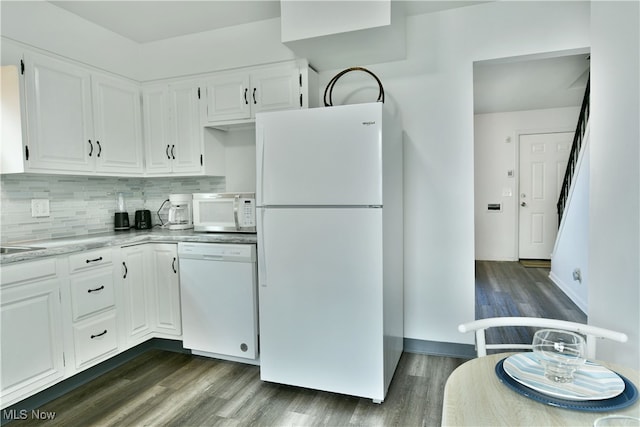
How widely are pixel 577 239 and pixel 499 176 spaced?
2326mm

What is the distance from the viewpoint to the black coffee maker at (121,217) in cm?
318

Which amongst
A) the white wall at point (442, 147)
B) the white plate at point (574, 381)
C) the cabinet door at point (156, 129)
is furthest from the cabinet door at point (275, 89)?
the white plate at point (574, 381)

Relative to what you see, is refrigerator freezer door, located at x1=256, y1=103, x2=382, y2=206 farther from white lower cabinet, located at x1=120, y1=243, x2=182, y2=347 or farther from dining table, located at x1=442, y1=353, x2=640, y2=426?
dining table, located at x1=442, y1=353, x2=640, y2=426

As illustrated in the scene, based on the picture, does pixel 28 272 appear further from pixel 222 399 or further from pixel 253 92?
pixel 253 92

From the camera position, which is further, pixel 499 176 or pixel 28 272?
pixel 499 176

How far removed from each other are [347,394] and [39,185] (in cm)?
252

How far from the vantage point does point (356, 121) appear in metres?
2.04

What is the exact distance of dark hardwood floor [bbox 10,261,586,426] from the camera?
2.00m

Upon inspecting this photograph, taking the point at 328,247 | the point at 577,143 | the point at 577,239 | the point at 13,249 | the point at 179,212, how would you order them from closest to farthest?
the point at 328,247 → the point at 13,249 → the point at 179,212 → the point at 577,239 → the point at 577,143

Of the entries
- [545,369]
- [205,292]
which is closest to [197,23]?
[205,292]

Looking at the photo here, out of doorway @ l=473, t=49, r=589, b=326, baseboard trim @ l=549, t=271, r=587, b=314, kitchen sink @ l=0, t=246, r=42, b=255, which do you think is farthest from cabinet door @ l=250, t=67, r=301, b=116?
baseboard trim @ l=549, t=271, r=587, b=314

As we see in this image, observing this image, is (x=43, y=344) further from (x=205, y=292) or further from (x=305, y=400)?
(x=305, y=400)

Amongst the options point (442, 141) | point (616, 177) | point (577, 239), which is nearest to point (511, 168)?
point (577, 239)

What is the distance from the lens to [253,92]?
2.86 metres
